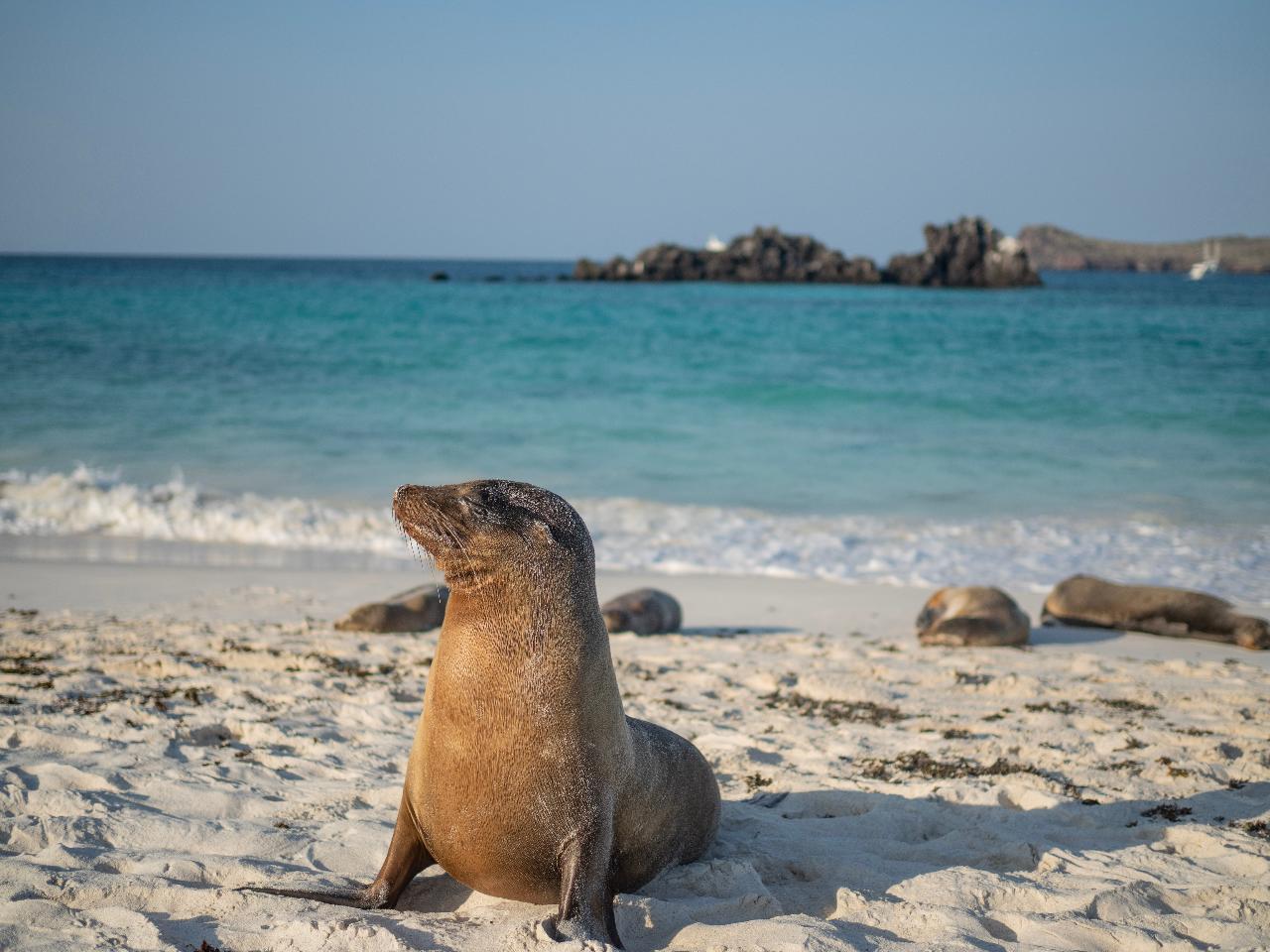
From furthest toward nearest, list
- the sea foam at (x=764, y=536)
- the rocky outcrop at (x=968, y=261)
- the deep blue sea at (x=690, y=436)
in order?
the rocky outcrop at (x=968, y=261) < the deep blue sea at (x=690, y=436) < the sea foam at (x=764, y=536)

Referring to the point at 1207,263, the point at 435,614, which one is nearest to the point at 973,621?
the point at 435,614

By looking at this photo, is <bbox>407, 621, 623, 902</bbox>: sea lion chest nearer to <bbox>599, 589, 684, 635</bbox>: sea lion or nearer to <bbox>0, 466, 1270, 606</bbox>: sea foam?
<bbox>599, 589, 684, 635</bbox>: sea lion

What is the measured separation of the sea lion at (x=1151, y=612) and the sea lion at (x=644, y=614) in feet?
10.00

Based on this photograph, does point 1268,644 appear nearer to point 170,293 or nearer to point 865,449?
point 865,449

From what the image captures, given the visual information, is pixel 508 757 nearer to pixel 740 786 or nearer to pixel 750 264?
pixel 740 786

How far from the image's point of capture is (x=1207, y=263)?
126m

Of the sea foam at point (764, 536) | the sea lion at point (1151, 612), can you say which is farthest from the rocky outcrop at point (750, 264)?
the sea lion at point (1151, 612)

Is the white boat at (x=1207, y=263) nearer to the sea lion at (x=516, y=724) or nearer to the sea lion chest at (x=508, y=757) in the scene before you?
the sea lion at (x=516, y=724)

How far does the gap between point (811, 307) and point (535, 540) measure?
172ft

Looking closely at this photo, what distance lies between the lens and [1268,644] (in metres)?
8.52

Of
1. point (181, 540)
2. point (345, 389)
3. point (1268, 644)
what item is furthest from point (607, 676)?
point (345, 389)

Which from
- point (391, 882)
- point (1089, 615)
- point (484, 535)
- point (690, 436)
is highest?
point (484, 535)

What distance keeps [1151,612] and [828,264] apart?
8703cm

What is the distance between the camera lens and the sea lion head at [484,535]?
11.3 feet
